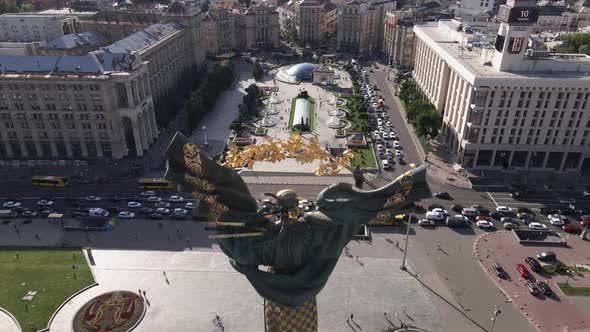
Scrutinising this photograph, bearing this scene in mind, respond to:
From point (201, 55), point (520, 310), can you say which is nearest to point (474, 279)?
point (520, 310)

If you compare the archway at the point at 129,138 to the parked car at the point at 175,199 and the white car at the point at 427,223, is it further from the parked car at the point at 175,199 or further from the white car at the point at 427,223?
the white car at the point at 427,223

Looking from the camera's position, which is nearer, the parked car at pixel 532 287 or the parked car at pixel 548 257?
the parked car at pixel 532 287

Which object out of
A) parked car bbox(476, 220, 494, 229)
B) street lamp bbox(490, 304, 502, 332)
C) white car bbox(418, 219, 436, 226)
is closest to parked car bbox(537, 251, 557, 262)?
parked car bbox(476, 220, 494, 229)

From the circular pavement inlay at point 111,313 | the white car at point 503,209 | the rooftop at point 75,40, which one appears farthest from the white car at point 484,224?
the rooftop at point 75,40

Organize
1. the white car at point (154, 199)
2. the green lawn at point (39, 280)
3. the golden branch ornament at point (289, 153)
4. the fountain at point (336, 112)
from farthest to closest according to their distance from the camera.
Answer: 1. the fountain at point (336, 112)
2. the white car at point (154, 199)
3. the green lawn at point (39, 280)
4. the golden branch ornament at point (289, 153)

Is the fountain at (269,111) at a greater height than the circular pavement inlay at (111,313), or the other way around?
the fountain at (269,111)

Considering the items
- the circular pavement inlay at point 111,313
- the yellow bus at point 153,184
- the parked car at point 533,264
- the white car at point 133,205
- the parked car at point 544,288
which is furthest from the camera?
the yellow bus at point 153,184

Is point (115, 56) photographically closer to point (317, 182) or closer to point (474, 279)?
point (317, 182)

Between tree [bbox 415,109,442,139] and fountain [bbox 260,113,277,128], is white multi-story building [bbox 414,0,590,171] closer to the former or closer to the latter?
tree [bbox 415,109,442,139]
